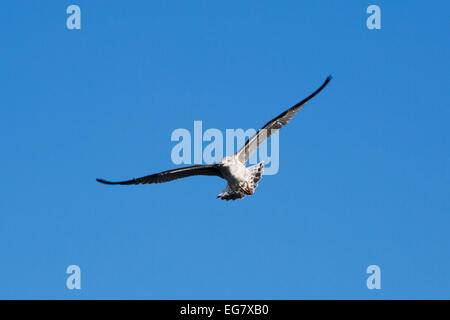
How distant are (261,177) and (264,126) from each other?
7.19ft

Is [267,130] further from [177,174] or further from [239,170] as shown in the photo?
[177,174]

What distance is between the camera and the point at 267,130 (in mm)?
35406

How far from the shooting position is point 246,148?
35406mm

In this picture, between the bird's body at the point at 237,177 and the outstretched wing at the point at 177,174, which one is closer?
the bird's body at the point at 237,177

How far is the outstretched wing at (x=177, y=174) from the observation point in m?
35.0

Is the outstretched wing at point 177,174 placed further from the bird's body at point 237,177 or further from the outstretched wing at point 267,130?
the outstretched wing at point 267,130

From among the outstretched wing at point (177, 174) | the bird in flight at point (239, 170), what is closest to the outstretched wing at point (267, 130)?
the bird in flight at point (239, 170)

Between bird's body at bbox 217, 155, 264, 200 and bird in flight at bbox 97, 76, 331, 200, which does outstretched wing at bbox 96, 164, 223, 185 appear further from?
bird's body at bbox 217, 155, 264, 200

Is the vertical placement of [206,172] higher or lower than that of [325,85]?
lower

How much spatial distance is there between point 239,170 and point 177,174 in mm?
2639

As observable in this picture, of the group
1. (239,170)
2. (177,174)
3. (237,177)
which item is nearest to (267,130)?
(239,170)
